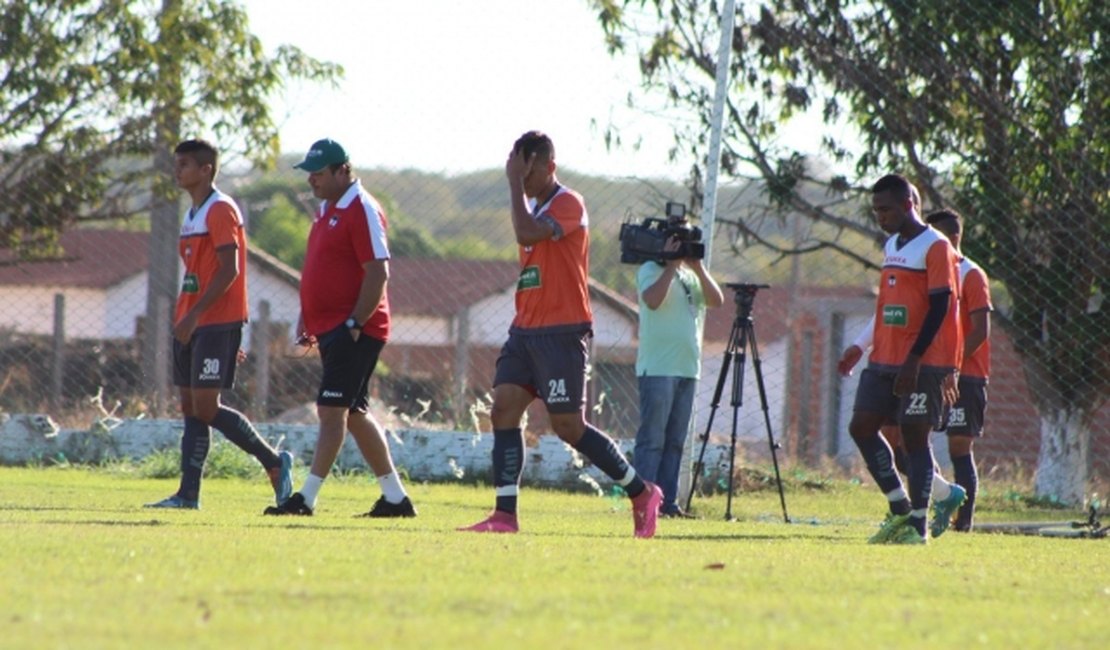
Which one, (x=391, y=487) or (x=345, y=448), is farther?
(x=345, y=448)

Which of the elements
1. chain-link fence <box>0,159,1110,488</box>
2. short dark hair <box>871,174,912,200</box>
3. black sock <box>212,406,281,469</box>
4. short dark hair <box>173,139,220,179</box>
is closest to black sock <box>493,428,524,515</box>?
black sock <box>212,406,281,469</box>

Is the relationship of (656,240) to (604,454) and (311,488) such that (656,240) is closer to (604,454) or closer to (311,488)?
(604,454)

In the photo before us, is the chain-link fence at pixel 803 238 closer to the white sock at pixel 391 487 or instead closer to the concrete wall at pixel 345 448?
the concrete wall at pixel 345 448

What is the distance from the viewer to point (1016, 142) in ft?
50.4

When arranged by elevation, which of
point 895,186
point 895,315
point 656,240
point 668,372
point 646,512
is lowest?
point 646,512

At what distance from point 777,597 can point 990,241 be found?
394 inches

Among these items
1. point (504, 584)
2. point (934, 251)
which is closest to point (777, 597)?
point (504, 584)

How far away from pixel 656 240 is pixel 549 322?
6.95ft

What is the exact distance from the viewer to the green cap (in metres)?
9.60

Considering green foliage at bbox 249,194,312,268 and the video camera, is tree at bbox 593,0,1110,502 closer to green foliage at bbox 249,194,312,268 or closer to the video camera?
the video camera

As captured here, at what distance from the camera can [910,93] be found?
1595 centimetres

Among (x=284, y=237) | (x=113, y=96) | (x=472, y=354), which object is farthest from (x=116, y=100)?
(x=284, y=237)

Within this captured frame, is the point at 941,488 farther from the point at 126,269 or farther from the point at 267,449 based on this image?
the point at 126,269

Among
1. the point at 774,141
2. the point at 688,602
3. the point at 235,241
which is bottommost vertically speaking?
the point at 688,602
